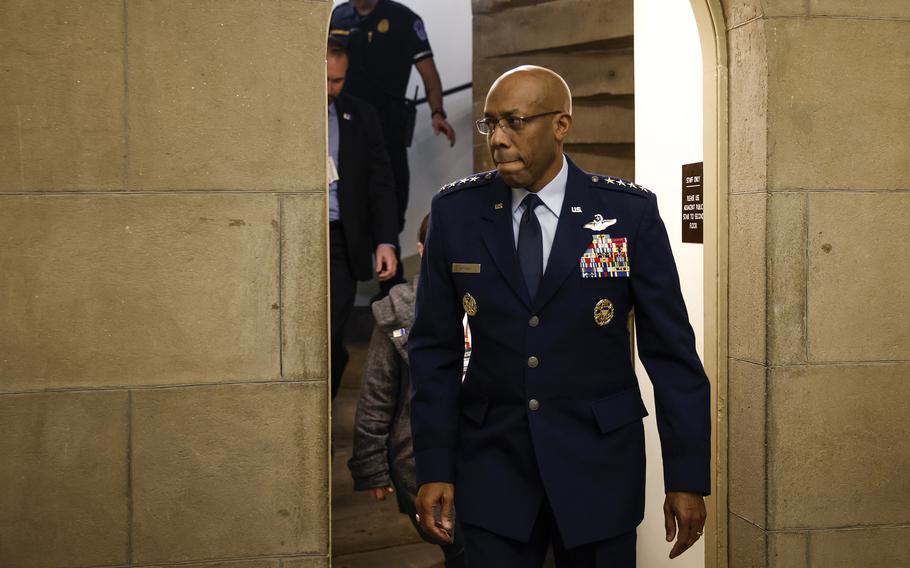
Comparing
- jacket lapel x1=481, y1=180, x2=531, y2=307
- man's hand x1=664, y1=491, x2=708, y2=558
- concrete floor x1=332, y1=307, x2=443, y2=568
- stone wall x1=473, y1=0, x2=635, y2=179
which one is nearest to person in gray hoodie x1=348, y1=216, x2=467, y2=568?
jacket lapel x1=481, y1=180, x2=531, y2=307

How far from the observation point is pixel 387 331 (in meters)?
3.45

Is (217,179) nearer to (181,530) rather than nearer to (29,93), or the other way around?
(29,93)

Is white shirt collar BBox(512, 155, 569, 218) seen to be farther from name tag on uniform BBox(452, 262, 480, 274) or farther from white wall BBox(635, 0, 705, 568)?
white wall BBox(635, 0, 705, 568)

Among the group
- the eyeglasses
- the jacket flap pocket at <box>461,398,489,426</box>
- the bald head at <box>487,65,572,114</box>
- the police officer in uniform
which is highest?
the police officer in uniform

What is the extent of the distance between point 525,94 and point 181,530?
4.58 ft

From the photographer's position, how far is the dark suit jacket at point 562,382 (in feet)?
7.67

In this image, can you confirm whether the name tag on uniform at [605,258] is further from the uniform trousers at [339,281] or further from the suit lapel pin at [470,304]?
the uniform trousers at [339,281]

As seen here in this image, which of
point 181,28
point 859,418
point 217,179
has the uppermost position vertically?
point 181,28

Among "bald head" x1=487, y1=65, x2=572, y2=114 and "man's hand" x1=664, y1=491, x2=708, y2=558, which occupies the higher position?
"bald head" x1=487, y1=65, x2=572, y2=114

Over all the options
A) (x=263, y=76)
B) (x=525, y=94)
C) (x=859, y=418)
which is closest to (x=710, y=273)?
(x=859, y=418)

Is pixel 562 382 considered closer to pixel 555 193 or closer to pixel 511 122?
pixel 555 193

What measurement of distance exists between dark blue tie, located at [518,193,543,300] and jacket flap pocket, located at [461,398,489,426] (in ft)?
0.89

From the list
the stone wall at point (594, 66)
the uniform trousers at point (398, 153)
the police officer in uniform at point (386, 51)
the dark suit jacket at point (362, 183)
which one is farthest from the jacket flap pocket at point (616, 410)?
the uniform trousers at point (398, 153)

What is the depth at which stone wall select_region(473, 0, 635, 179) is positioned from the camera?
5.84 meters
